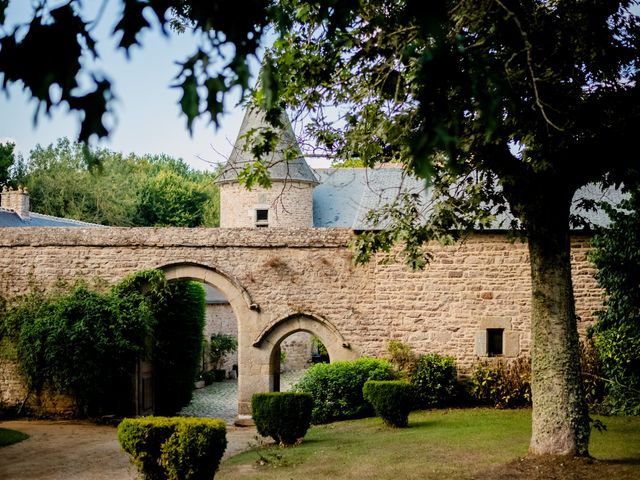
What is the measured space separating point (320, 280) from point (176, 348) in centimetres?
409

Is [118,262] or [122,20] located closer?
[122,20]

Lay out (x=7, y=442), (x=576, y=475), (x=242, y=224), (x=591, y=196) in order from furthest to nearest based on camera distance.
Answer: (x=242, y=224), (x=591, y=196), (x=7, y=442), (x=576, y=475)

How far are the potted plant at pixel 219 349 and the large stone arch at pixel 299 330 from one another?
11.1 metres

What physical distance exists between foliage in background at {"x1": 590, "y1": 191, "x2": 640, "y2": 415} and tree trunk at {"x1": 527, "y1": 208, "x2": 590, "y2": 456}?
4557 millimetres

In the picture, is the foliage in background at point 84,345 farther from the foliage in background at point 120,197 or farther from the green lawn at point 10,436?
the foliage in background at point 120,197

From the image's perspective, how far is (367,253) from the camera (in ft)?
31.7

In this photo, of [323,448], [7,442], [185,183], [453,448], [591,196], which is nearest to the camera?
[453,448]

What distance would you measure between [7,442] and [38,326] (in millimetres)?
3070

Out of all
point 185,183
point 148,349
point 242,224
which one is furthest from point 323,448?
point 185,183

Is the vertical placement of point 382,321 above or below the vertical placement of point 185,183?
below

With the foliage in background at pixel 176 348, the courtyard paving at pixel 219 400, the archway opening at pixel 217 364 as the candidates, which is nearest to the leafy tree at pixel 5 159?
the archway opening at pixel 217 364

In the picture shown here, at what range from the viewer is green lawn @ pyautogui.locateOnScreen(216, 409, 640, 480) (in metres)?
8.39

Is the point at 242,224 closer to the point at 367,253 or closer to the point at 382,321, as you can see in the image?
the point at 382,321

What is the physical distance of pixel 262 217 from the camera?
25.8 metres
